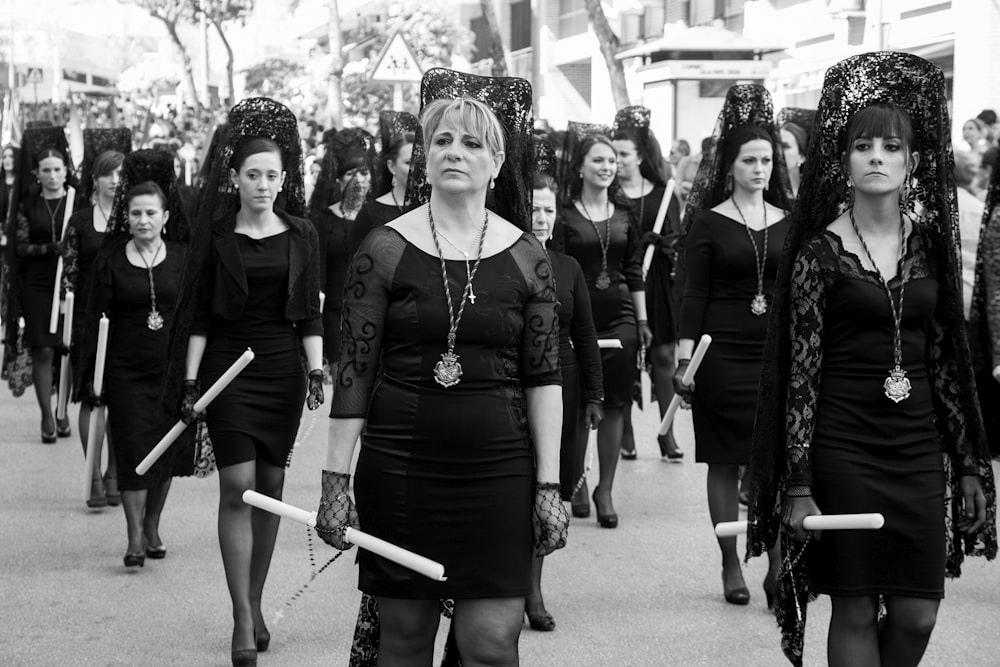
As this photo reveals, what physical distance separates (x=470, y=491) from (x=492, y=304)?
529 mm

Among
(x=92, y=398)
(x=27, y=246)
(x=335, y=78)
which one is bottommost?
(x=92, y=398)

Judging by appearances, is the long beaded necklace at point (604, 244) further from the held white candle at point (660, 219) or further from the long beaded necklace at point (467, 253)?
the long beaded necklace at point (467, 253)

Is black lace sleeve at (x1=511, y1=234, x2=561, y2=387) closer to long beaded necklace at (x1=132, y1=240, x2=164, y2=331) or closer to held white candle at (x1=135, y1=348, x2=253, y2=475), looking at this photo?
held white candle at (x1=135, y1=348, x2=253, y2=475)

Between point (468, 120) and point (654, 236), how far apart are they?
20.9 feet

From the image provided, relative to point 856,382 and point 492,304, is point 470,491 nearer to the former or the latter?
point 492,304

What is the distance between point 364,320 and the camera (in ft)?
15.0

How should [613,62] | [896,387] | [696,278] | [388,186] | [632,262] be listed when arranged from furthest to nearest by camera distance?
[613,62] → [388,186] → [632,262] → [696,278] → [896,387]

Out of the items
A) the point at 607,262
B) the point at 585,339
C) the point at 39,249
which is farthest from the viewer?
the point at 39,249

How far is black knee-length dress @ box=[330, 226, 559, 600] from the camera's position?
14.9ft

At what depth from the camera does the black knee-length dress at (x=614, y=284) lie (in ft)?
29.1

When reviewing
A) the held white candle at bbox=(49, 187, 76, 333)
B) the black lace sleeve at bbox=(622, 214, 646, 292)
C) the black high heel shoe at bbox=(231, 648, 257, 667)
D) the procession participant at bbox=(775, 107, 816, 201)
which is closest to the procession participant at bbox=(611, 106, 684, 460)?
the procession participant at bbox=(775, 107, 816, 201)

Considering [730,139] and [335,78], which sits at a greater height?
[335,78]

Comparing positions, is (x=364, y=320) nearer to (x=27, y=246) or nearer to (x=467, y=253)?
(x=467, y=253)

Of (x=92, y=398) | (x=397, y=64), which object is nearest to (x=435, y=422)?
(x=92, y=398)
